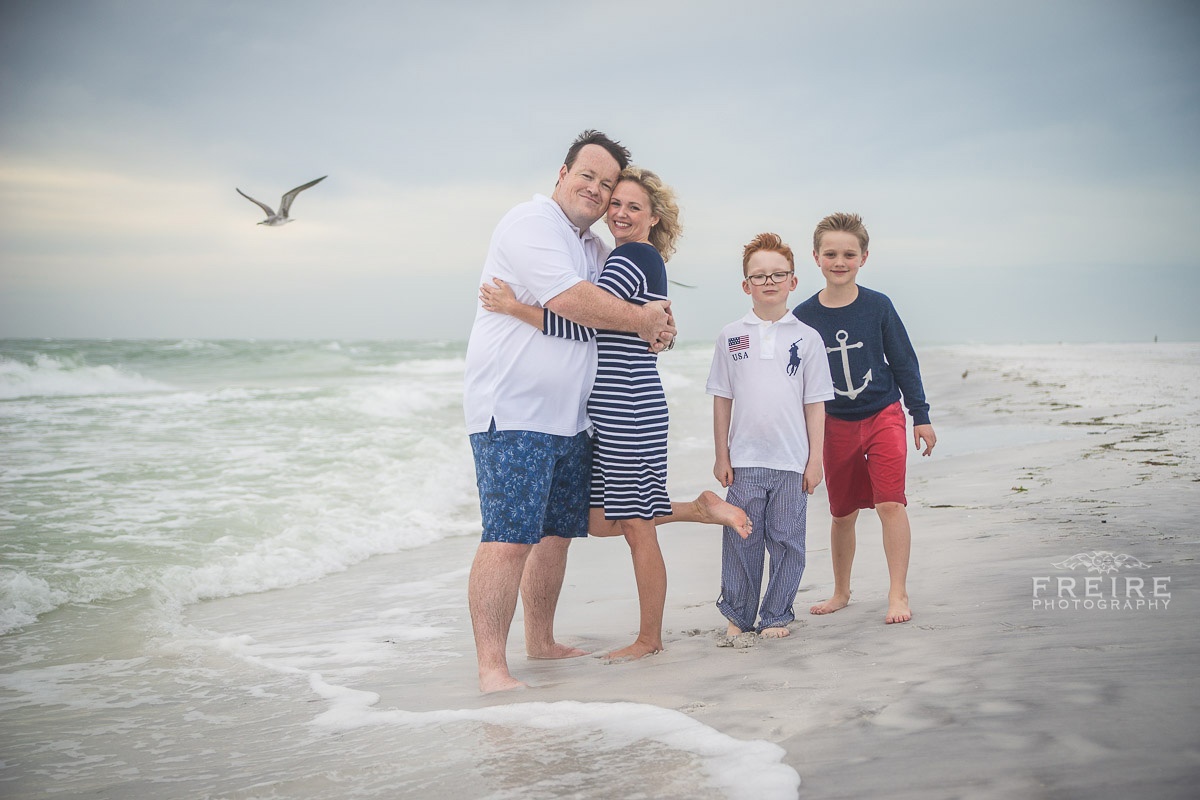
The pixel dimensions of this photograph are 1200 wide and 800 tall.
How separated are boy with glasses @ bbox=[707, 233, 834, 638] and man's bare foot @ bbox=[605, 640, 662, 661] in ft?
1.23

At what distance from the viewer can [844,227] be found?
12.1 feet

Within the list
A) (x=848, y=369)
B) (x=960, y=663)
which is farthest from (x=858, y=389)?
(x=960, y=663)

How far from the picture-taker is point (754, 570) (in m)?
3.44

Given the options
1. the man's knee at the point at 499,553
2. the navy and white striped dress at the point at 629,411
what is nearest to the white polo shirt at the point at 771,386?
the navy and white striped dress at the point at 629,411

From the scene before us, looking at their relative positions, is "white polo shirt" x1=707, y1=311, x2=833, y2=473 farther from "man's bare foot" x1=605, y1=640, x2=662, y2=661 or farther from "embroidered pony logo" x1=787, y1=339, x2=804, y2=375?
"man's bare foot" x1=605, y1=640, x2=662, y2=661

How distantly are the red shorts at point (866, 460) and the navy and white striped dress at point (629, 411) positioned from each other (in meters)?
0.98

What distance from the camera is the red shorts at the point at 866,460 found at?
352 centimetres

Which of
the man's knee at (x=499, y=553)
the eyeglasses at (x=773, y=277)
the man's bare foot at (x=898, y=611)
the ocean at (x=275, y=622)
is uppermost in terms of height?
the eyeglasses at (x=773, y=277)

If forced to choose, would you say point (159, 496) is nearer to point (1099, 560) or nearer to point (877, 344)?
point (877, 344)

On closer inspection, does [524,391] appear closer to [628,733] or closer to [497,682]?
[497,682]

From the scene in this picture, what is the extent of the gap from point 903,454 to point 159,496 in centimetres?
653

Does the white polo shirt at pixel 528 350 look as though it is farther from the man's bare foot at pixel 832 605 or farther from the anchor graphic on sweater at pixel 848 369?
the man's bare foot at pixel 832 605

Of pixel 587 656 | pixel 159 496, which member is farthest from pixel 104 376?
pixel 587 656

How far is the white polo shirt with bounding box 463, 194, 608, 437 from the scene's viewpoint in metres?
3.04
